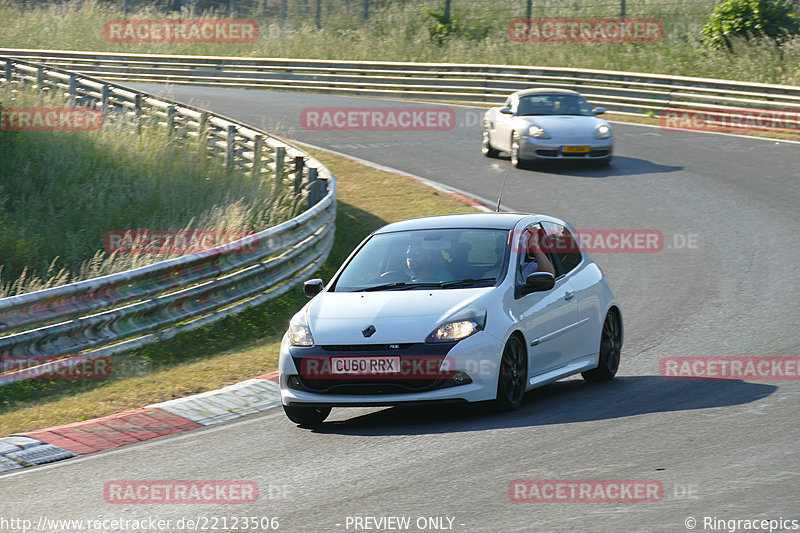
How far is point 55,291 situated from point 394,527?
5.75 meters

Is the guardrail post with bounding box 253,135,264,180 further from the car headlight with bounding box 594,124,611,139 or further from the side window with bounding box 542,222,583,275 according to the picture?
the side window with bounding box 542,222,583,275

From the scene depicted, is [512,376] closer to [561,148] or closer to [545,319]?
[545,319]

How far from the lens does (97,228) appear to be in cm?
1880

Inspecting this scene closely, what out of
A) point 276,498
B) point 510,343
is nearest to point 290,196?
point 510,343

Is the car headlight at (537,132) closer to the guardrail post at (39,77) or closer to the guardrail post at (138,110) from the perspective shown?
the guardrail post at (138,110)

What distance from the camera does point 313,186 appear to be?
17734mm

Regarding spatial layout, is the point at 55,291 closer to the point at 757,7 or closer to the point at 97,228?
the point at 97,228

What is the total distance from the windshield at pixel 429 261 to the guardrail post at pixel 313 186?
8.26m

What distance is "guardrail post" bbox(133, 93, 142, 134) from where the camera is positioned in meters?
23.2

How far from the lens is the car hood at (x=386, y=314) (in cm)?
817

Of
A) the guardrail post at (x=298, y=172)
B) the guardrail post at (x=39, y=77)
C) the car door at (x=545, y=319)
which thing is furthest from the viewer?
the guardrail post at (x=39, y=77)

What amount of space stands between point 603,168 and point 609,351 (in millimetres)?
13466

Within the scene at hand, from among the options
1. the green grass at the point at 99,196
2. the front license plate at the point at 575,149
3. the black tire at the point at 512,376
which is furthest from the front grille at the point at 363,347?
the front license plate at the point at 575,149

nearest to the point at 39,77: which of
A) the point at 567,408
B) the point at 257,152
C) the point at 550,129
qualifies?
the point at 257,152
